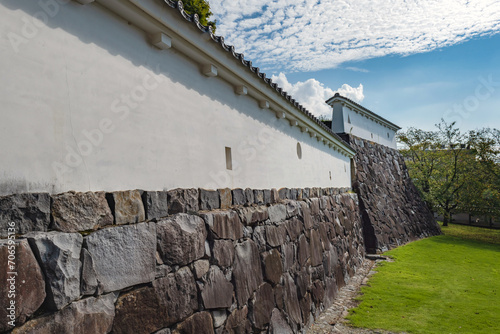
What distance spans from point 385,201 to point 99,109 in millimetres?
15648

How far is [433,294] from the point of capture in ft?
26.9

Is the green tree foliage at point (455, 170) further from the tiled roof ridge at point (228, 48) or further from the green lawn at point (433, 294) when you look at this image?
the tiled roof ridge at point (228, 48)

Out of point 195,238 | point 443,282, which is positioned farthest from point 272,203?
point 443,282

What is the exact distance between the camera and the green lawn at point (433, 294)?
6348 millimetres

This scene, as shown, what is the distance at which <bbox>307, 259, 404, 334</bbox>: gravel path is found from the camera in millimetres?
6078

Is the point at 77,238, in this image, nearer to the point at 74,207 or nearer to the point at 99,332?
the point at 74,207

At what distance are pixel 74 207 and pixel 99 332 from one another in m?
0.86

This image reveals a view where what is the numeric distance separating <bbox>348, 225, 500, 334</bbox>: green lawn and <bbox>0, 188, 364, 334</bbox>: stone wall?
2187 mm

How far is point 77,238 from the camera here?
2.18 m

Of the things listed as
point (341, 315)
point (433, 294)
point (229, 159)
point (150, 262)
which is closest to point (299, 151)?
point (229, 159)

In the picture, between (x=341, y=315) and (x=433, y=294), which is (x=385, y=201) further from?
(x=341, y=315)

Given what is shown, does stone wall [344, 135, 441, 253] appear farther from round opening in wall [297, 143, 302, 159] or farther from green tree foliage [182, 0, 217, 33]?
green tree foliage [182, 0, 217, 33]

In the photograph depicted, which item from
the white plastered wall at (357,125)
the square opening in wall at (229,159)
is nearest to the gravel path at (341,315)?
the square opening in wall at (229,159)

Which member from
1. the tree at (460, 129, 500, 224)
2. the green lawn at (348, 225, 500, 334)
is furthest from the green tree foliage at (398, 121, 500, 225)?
the green lawn at (348, 225, 500, 334)
